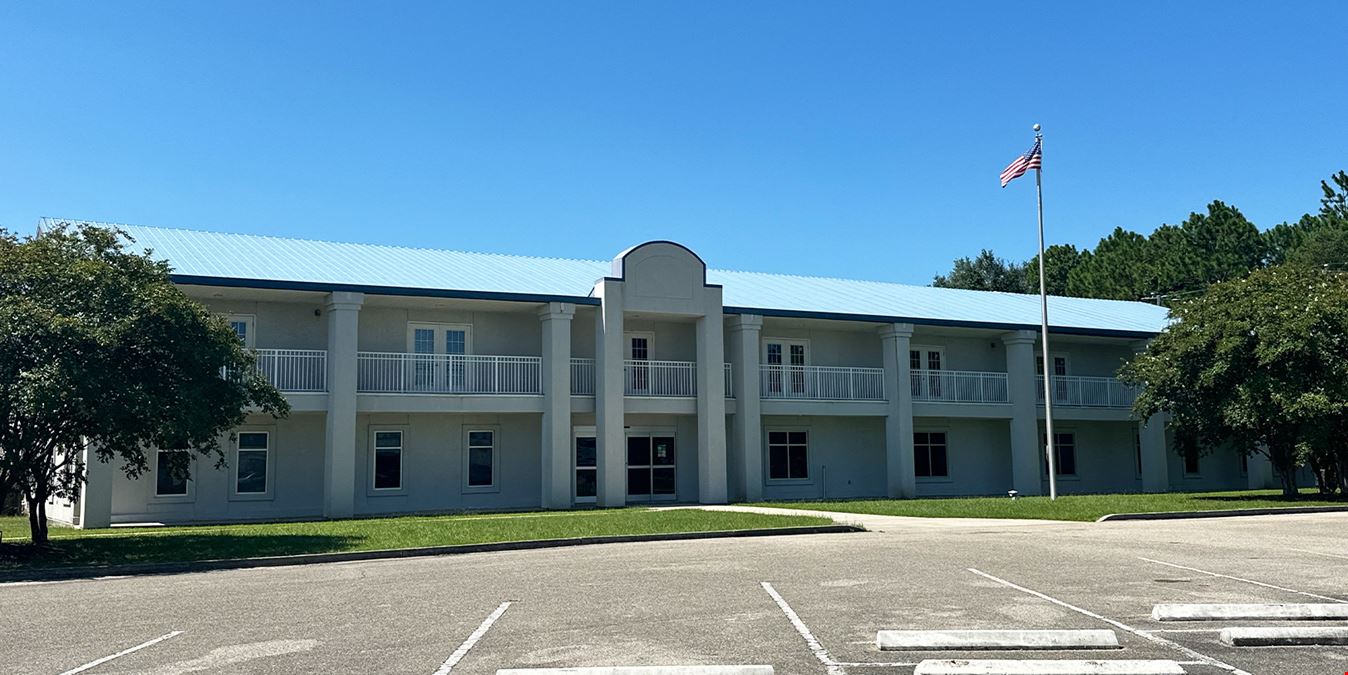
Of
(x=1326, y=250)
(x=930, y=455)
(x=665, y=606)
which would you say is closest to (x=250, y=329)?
(x=665, y=606)

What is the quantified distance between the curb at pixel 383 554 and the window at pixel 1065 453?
1907 cm

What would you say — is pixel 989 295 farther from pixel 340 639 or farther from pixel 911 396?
pixel 340 639

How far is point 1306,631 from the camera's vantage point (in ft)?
A: 25.5

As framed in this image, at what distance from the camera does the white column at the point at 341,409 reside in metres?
24.8

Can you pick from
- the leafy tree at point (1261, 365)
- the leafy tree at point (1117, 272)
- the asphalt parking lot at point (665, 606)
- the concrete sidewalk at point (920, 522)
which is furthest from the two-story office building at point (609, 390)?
the leafy tree at point (1117, 272)

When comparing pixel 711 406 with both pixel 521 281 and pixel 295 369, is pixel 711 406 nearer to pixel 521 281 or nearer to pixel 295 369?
pixel 521 281

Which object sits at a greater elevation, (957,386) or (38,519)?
(957,386)

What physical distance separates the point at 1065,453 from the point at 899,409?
26.4 ft

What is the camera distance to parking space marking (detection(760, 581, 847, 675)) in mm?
7023

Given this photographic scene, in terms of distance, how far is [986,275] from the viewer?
6788cm

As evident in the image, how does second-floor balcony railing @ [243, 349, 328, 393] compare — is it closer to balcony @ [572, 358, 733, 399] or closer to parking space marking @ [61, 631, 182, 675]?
balcony @ [572, 358, 733, 399]

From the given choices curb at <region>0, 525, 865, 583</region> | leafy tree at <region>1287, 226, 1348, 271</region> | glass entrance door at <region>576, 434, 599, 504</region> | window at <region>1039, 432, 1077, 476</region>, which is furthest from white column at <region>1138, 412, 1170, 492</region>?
leafy tree at <region>1287, 226, 1348, 271</region>

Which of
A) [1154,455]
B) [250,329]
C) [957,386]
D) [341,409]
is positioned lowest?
[1154,455]

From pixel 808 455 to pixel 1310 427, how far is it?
12.9 metres
